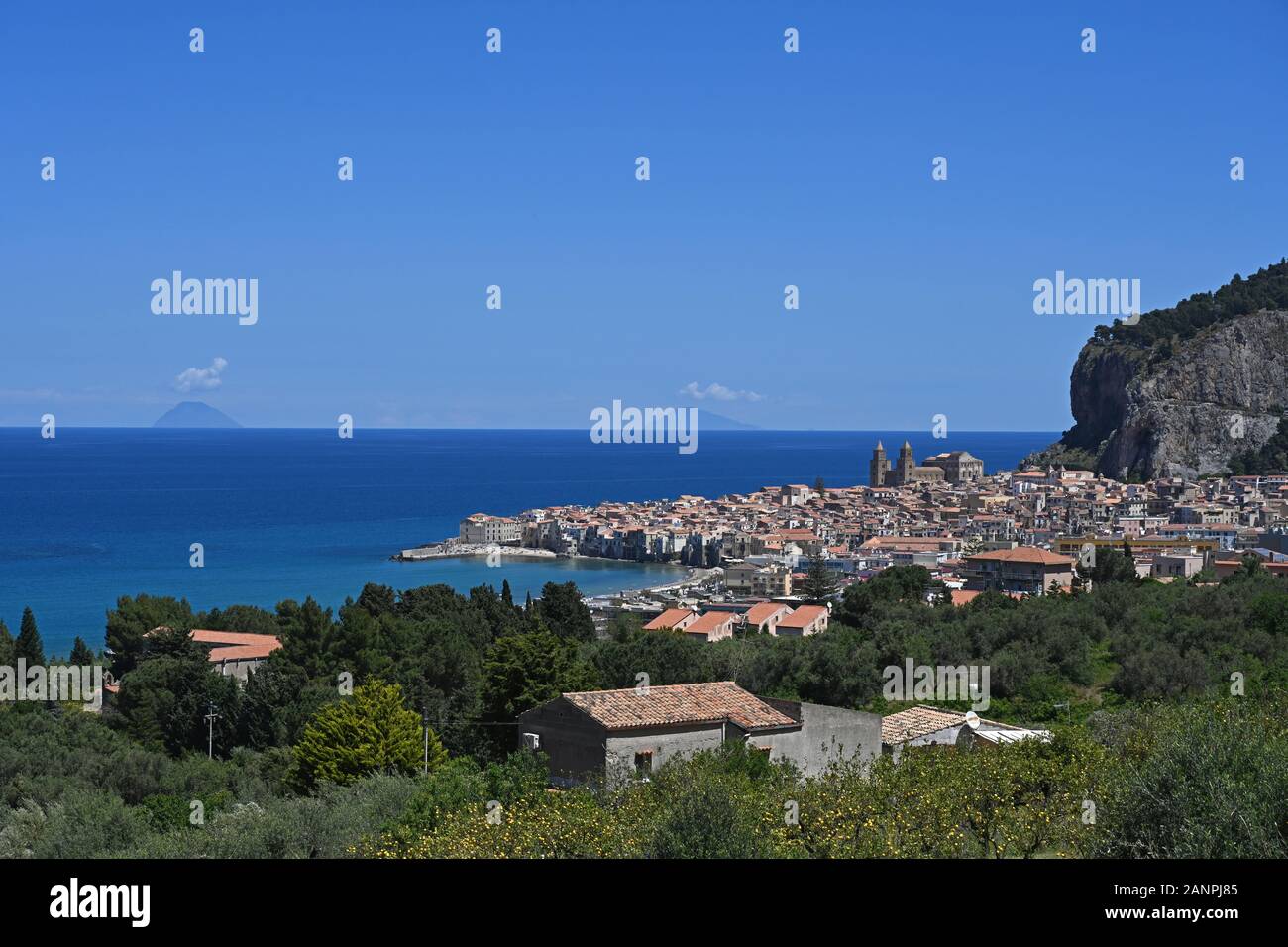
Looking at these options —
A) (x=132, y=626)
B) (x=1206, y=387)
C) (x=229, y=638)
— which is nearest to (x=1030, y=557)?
(x=229, y=638)

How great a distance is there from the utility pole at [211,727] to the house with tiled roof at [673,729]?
8.07 metres

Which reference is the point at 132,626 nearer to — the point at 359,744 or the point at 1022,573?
the point at 359,744

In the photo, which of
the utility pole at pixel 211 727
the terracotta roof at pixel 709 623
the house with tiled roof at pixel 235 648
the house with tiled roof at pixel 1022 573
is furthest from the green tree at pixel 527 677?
the house with tiled roof at pixel 1022 573

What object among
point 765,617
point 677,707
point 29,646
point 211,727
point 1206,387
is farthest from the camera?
point 1206,387

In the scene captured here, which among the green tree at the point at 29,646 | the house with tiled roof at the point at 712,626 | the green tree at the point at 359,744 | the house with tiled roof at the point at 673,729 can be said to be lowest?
the house with tiled roof at the point at 712,626

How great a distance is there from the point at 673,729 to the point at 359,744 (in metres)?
3.68

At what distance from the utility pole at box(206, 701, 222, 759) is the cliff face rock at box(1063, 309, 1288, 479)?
68852 millimetres

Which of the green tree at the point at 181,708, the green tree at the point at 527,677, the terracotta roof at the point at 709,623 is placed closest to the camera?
the green tree at the point at 527,677

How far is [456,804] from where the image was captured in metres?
8.48

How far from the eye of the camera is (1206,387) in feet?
251

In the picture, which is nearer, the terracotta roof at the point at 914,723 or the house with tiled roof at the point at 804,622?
the terracotta roof at the point at 914,723

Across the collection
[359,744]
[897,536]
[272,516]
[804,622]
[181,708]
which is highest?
[272,516]

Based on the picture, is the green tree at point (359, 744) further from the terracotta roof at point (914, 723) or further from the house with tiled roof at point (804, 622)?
the house with tiled roof at point (804, 622)

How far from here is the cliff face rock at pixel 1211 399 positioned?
75.4 m
